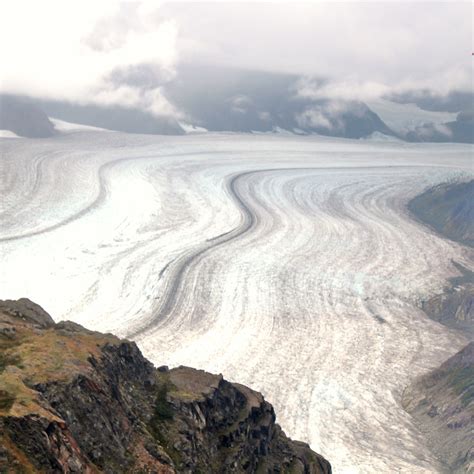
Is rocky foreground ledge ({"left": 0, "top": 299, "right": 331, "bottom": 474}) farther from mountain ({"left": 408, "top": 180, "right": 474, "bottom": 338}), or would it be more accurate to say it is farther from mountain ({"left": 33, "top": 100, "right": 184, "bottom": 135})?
mountain ({"left": 33, "top": 100, "right": 184, "bottom": 135})

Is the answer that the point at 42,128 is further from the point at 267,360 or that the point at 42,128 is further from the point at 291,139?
the point at 267,360

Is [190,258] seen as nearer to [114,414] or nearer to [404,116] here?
[114,414]

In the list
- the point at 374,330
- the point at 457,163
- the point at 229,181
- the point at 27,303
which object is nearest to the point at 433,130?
the point at 457,163

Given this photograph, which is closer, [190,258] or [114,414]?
[114,414]

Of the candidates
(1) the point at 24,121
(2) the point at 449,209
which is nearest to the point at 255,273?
(2) the point at 449,209

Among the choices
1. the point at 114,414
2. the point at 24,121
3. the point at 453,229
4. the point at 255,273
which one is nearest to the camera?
the point at 114,414

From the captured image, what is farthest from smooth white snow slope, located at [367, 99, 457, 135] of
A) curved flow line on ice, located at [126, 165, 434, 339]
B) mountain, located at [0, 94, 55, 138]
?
mountain, located at [0, 94, 55, 138]
